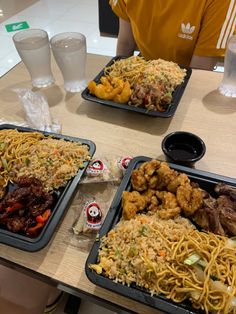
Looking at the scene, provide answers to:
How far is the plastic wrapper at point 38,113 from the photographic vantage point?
1.27 meters

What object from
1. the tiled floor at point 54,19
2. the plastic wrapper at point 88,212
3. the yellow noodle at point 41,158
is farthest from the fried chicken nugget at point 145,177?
the tiled floor at point 54,19

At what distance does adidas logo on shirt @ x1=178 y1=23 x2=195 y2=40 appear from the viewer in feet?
5.02

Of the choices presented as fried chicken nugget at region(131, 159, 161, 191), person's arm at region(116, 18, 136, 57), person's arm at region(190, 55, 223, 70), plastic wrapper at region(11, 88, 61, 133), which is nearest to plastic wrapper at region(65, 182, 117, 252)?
fried chicken nugget at region(131, 159, 161, 191)

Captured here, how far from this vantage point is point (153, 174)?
0.94m

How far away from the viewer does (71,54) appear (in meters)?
1.31

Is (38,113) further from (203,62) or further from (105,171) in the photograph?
(203,62)

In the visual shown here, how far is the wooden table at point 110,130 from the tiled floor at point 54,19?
234 centimetres

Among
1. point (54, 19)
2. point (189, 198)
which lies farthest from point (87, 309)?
point (54, 19)

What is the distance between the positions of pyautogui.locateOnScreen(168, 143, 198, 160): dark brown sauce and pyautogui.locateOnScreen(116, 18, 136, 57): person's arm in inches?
43.3

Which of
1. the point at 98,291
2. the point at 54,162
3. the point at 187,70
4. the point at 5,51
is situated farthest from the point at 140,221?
the point at 5,51

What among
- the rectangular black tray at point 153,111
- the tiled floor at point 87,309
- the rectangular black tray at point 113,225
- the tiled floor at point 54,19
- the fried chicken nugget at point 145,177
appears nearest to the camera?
the rectangular black tray at point 113,225

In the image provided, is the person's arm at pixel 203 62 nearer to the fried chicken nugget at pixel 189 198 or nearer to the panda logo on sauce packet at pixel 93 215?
the fried chicken nugget at pixel 189 198

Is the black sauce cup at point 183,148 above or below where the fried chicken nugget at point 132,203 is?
above

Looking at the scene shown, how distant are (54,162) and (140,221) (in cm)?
39
